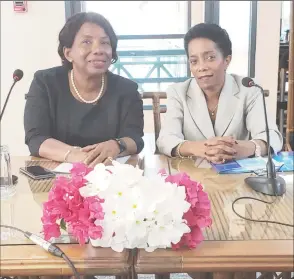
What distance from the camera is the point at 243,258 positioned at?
768 mm

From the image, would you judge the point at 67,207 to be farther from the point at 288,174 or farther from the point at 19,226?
the point at 288,174

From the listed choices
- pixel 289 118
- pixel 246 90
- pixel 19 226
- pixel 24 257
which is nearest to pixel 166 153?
pixel 246 90

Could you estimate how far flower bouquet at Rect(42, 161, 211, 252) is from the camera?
73 centimetres

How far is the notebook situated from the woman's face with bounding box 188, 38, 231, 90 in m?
0.37

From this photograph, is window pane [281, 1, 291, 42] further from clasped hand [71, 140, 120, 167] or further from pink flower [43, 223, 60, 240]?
pink flower [43, 223, 60, 240]

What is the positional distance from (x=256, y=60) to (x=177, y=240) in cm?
A: 314

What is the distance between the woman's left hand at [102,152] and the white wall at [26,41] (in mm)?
2126

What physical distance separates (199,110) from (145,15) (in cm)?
238

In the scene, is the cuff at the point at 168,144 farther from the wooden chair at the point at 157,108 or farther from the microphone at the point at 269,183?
the microphone at the point at 269,183

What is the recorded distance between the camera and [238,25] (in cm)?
379

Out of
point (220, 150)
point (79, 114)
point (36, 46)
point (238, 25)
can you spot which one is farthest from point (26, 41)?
point (220, 150)

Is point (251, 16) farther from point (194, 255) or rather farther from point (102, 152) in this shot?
→ point (194, 255)

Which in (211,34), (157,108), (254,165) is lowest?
(254,165)

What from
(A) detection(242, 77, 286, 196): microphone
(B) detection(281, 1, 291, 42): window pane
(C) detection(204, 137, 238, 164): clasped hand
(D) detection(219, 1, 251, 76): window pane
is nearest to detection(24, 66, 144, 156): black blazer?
(C) detection(204, 137, 238, 164): clasped hand
